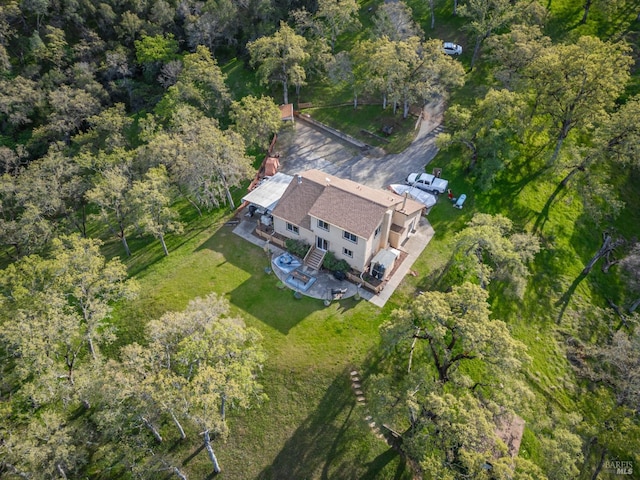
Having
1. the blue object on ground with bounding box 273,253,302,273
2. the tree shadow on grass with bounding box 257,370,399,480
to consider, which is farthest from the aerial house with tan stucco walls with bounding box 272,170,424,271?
the tree shadow on grass with bounding box 257,370,399,480

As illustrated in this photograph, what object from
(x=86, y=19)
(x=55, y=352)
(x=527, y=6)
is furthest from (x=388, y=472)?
(x=86, y=19)

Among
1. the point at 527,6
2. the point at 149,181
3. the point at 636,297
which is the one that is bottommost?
the point at 636,297

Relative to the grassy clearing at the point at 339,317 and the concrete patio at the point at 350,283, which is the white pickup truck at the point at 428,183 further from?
the concrete patio at the point at 350,283

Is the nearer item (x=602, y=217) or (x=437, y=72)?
(x=602, y=217)

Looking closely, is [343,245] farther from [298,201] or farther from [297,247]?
[298,201]

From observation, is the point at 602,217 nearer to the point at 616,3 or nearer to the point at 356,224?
the point at 356,224

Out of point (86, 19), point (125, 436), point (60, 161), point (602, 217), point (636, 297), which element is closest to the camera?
point (125, 436)
